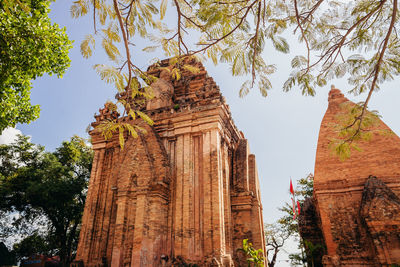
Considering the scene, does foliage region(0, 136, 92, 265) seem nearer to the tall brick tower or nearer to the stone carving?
the tall brick tower

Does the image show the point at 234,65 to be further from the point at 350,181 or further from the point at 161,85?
the point at 161,85

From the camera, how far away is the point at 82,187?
19.2 meters

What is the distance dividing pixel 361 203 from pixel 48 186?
1731cm

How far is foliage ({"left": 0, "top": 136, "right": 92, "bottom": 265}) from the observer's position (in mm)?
17703

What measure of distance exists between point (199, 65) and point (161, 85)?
2381 mm

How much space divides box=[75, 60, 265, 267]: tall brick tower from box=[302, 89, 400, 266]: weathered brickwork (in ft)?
9.76

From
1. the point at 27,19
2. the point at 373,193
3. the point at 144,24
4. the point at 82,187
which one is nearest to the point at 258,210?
the point at 373,193

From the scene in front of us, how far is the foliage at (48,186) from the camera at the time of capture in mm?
17703

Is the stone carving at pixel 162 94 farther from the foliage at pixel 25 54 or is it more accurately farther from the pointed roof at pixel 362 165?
the pointed roof at pixel 362 165

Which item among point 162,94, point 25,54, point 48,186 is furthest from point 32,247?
point 25,54

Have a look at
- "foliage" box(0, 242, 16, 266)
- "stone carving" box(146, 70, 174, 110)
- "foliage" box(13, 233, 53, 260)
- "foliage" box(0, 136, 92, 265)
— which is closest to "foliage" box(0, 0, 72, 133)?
"stone carving" box(146, 70, 174, 110)

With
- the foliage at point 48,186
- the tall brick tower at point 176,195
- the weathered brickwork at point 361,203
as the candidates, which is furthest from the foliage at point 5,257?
the weathered brickwork at point 361,203

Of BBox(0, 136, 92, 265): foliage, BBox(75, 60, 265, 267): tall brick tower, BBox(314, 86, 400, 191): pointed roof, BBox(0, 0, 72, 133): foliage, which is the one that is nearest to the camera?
BBox(0, 0, 72, 133): foliage

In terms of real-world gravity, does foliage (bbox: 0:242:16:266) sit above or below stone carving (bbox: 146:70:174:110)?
below
